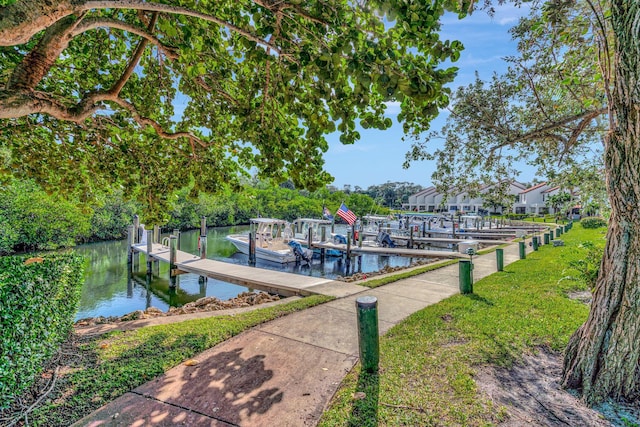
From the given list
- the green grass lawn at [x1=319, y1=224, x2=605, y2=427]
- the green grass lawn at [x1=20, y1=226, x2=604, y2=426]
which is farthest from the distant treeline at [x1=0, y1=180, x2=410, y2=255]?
the green grass lawn at [x1=319, y1=224, x2=605, y2=427]

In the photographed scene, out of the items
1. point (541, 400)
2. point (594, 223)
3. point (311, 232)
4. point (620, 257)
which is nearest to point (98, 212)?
point (311, 232)

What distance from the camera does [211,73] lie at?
605cm

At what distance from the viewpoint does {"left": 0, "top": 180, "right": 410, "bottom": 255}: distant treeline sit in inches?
691

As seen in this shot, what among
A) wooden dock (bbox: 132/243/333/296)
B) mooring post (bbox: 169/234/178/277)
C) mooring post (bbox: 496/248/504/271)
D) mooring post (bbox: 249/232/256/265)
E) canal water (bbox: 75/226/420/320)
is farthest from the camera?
mooring post (bbox: 249/232/256/265)

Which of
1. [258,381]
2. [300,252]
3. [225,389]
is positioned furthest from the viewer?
[300,252]

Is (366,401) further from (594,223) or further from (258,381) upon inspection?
(594,223)

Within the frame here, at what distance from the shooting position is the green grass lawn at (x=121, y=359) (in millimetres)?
3076

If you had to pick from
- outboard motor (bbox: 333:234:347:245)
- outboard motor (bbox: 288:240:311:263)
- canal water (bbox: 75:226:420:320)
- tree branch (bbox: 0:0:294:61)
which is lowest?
canal water (bbox: 75:226:420:320)

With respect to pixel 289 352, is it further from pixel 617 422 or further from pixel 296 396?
pixel 617 422

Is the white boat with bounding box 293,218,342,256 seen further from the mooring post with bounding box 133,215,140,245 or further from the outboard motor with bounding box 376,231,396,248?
the mooring post with bounding box 133,215,140,245

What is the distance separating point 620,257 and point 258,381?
159 inches

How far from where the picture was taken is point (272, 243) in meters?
20.8

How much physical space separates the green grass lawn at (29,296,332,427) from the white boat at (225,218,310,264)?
13.4 meters

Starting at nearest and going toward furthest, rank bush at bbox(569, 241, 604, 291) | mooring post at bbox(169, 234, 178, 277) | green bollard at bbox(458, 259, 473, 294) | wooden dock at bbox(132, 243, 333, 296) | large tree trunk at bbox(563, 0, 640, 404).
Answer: large tree trunk at bbox(563, 0, 640, 404) < bush at bbox(569, 241, 604, 291) < green bollard at bbox(458, 259, 473, 294) < wooden dock at bbox(132, 243, 333, 296) < mooring post at bbox(169, 234, 178, 277)
